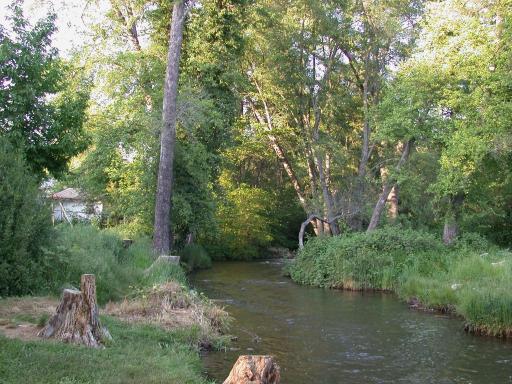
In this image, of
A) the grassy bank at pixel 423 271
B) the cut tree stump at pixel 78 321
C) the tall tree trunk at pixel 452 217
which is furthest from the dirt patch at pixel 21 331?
the tall tree trunk at pixel 452 217

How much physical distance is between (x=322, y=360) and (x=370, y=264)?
40.3 ft

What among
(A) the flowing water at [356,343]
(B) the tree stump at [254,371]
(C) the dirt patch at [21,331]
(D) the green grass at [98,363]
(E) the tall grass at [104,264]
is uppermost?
(E) the tall grass at [104,264]

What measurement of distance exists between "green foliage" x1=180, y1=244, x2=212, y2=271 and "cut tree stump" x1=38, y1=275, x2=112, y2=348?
1963cm

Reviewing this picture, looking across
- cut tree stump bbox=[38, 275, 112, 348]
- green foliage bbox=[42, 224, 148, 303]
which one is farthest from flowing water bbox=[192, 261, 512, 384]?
green foliage bbox=[42, 224, 148, 303]

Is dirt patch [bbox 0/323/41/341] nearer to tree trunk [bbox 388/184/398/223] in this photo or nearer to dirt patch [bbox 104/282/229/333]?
dirt patch [bbox 104/282/229/333]

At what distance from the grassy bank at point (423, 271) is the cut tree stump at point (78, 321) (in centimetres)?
923

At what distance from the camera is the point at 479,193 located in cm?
2570

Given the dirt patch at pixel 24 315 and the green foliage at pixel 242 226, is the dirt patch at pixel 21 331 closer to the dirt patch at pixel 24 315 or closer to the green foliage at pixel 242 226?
the dirt patch at pixel 24 315

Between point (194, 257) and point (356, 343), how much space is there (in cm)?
1834

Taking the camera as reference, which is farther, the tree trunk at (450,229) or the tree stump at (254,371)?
the tree trunk at (450,229)

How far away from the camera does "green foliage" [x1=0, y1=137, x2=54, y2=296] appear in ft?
35.4

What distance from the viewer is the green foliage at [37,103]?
1180cm

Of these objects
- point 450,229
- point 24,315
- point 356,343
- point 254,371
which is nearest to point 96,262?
point 24,315

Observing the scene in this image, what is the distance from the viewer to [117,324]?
33.9 ft
